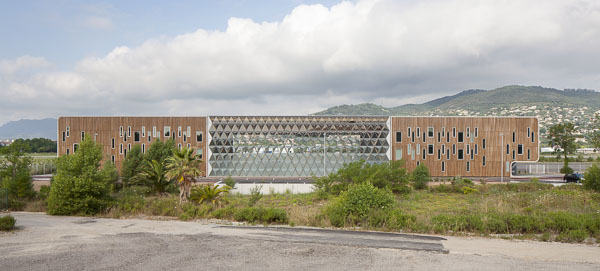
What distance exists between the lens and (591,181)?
26.8 metres

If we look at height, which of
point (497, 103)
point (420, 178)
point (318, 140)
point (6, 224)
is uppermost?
point (497, 103)

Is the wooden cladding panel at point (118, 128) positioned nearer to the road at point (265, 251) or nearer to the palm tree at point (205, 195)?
the palm tree at point (205, 195)

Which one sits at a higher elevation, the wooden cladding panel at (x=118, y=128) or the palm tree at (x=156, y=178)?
the wooden cladding panel at (x=118, y=128)

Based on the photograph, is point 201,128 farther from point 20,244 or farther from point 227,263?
point 227,263

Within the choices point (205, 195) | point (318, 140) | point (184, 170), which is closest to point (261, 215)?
point (205, 195)

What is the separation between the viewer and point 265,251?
988 cm

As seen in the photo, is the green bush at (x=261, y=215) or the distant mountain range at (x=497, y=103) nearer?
the green bush at (x=261, y=215)

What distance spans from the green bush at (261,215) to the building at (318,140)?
32.9 metres

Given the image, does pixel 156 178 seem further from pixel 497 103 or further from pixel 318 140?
pixel 497 103

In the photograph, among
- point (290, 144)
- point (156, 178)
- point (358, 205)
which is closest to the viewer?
point (358, 205)

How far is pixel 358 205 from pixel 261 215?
161 inches

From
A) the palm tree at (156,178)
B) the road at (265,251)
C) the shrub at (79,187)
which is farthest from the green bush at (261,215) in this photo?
the palm tree at (156,178)

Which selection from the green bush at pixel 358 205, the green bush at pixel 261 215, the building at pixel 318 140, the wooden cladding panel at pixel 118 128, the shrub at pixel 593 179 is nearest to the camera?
the green bush at pixel 358 205

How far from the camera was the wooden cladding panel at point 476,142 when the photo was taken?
45125 millimetres
